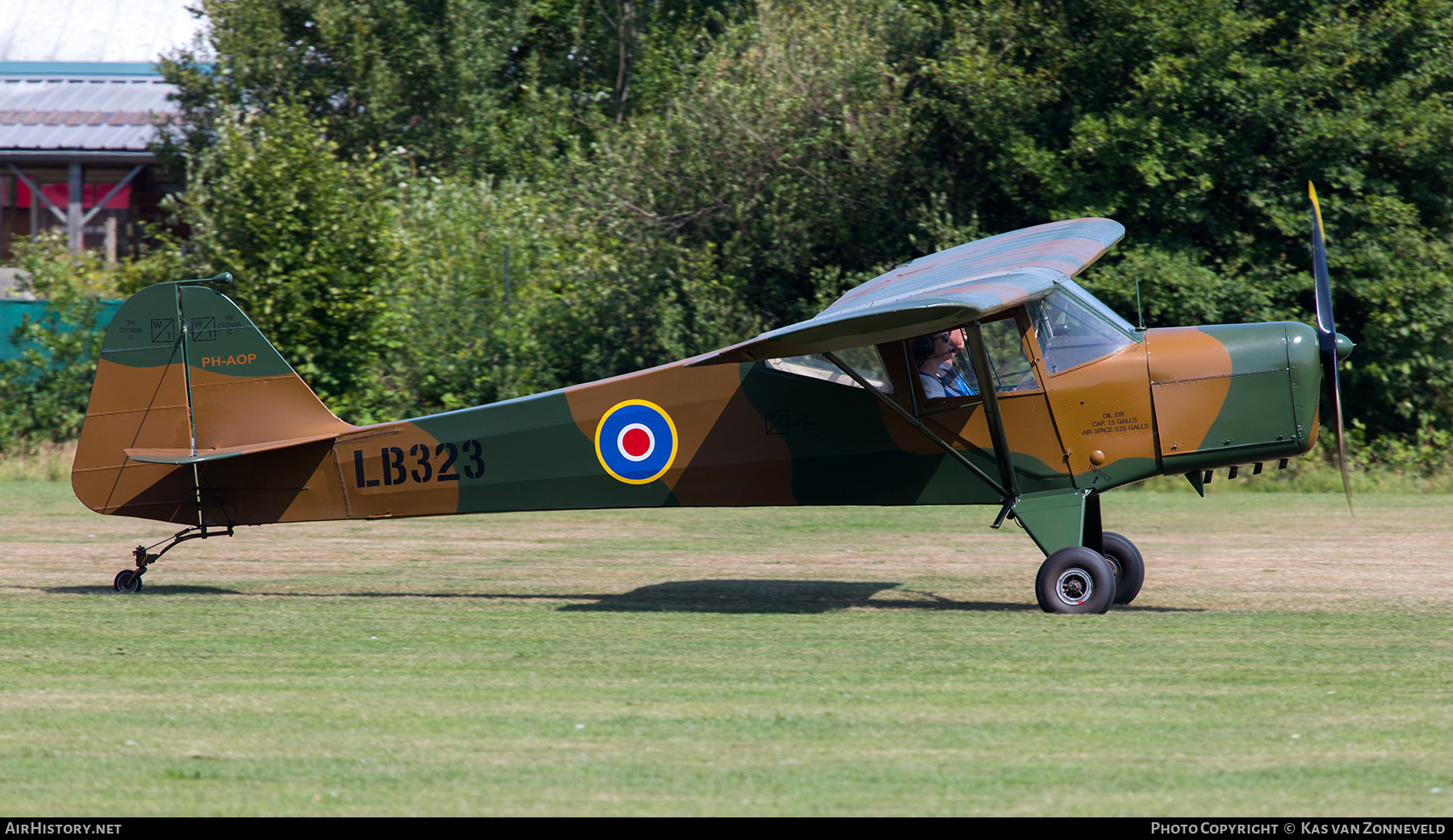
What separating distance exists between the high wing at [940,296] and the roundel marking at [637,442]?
→ 2.33 ft

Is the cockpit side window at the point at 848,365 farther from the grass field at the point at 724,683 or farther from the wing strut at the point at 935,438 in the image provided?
the grass field at the point at 724,683

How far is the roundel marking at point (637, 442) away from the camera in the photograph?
9305 millimetres

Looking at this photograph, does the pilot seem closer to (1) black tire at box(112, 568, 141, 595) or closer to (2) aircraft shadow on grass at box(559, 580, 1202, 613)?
(2) aircraft shadow on grass at box(559, 580, 1202, 613)

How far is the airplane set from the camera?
8.59 m

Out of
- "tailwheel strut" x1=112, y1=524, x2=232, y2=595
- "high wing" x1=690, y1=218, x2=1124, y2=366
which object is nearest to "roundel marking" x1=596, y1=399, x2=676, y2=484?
"high wing" x1=690, y1=218, x2=1124, y2=366

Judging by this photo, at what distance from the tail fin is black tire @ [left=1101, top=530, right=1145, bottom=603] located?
599cm

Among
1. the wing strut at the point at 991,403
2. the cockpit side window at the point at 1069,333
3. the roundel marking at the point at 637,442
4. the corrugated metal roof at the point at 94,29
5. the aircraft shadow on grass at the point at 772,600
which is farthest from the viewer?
the corrugated metal roof at the point at 94,29

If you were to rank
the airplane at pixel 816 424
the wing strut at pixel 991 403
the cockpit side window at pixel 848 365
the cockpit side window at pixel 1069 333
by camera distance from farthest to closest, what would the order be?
the cockpit side window at pixel 848 365
the cockpit side window at pixel 1069 333
the airplane at pixel 816 424
the wing strut at pixel 991 403

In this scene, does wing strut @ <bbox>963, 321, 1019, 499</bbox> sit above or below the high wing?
below

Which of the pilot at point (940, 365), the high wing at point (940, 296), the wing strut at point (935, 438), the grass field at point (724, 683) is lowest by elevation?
the grass field at point (724, 683)

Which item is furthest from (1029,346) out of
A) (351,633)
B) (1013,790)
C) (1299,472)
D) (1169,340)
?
(1299,472)

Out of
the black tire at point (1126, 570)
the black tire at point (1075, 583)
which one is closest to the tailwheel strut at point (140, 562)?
the black tire at point (1075, 583)

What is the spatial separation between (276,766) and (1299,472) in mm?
16181

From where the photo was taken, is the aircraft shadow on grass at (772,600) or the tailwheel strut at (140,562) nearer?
the aircraft shadow on grass at (772,600)
